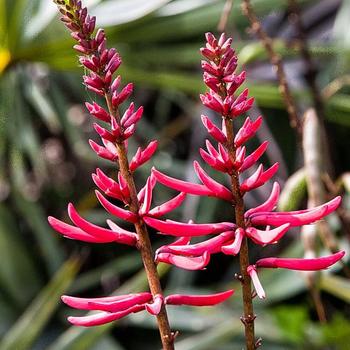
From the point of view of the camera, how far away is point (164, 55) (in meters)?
1.62

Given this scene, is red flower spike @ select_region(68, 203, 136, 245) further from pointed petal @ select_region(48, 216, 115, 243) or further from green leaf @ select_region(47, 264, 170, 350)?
green leaf @ select_region(47, 264, 170, 350)

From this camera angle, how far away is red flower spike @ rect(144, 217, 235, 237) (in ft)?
1.33

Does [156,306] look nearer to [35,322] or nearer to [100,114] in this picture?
[100,114]

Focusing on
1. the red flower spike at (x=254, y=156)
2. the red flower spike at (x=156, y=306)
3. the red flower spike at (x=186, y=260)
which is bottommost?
the red flower spike at (x=156, y=306)

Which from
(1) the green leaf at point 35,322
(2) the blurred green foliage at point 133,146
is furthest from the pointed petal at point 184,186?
(1) the green leaf at point 35,322

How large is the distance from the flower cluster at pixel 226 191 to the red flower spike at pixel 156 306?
0.06 ft

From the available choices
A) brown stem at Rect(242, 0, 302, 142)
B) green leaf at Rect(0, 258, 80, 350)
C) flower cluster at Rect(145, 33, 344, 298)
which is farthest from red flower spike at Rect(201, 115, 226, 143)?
green leaf at Rect(0, 258, 80, 350)

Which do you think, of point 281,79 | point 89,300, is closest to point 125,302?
point 89,300

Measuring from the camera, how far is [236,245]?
1.27 ft

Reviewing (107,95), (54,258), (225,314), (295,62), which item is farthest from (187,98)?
(107,95)

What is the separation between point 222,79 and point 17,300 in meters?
1.45

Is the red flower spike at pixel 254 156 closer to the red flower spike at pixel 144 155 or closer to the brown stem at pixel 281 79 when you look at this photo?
the red flower spike at pixel 144 155

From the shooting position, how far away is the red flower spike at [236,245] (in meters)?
0.38

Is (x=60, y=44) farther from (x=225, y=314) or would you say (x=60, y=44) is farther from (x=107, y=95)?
(x=107, y=95)
